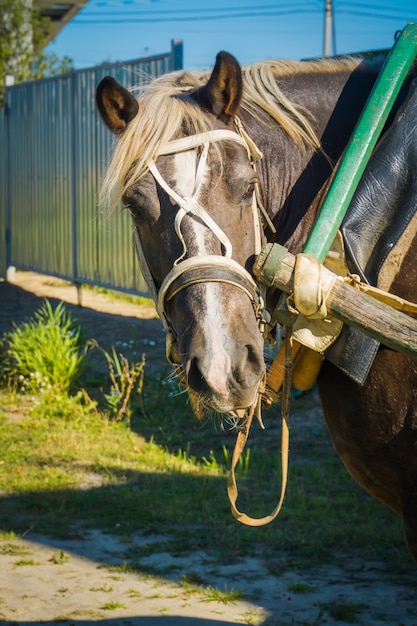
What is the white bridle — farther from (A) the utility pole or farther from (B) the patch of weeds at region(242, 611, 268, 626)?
(A) the utility pole

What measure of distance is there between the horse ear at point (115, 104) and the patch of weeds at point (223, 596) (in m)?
2.23

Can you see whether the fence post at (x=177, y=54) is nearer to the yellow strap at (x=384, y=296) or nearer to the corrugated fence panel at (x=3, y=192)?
the corrugated fence panel at (x=3, y=192)

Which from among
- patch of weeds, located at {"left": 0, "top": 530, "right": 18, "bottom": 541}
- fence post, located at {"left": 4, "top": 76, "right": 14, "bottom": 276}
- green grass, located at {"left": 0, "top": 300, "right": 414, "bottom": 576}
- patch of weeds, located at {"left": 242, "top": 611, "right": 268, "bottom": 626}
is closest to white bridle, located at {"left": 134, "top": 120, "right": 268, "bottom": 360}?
patch of weeds, located at {"left": 242, "top": 611, "right": 268, "bottom": 626}

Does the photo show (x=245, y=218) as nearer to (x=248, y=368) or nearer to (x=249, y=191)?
(x=249, y=191)

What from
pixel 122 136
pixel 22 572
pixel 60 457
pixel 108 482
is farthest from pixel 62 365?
pixel 122 136

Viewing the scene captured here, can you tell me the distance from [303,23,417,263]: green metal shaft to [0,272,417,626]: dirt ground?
6.61ft

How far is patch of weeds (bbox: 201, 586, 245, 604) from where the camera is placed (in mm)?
3650

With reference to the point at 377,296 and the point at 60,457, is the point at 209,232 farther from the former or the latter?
the point at 60,457

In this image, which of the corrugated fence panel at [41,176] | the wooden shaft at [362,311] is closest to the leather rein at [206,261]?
the wooden shaft at [362,311]

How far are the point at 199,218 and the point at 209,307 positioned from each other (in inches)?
9.6

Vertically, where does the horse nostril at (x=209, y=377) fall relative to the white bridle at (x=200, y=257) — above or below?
below

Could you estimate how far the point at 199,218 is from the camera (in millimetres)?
2129

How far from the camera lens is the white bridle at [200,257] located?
82.0 inches

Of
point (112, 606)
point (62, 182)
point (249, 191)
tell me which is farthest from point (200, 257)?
point (62, 182)
